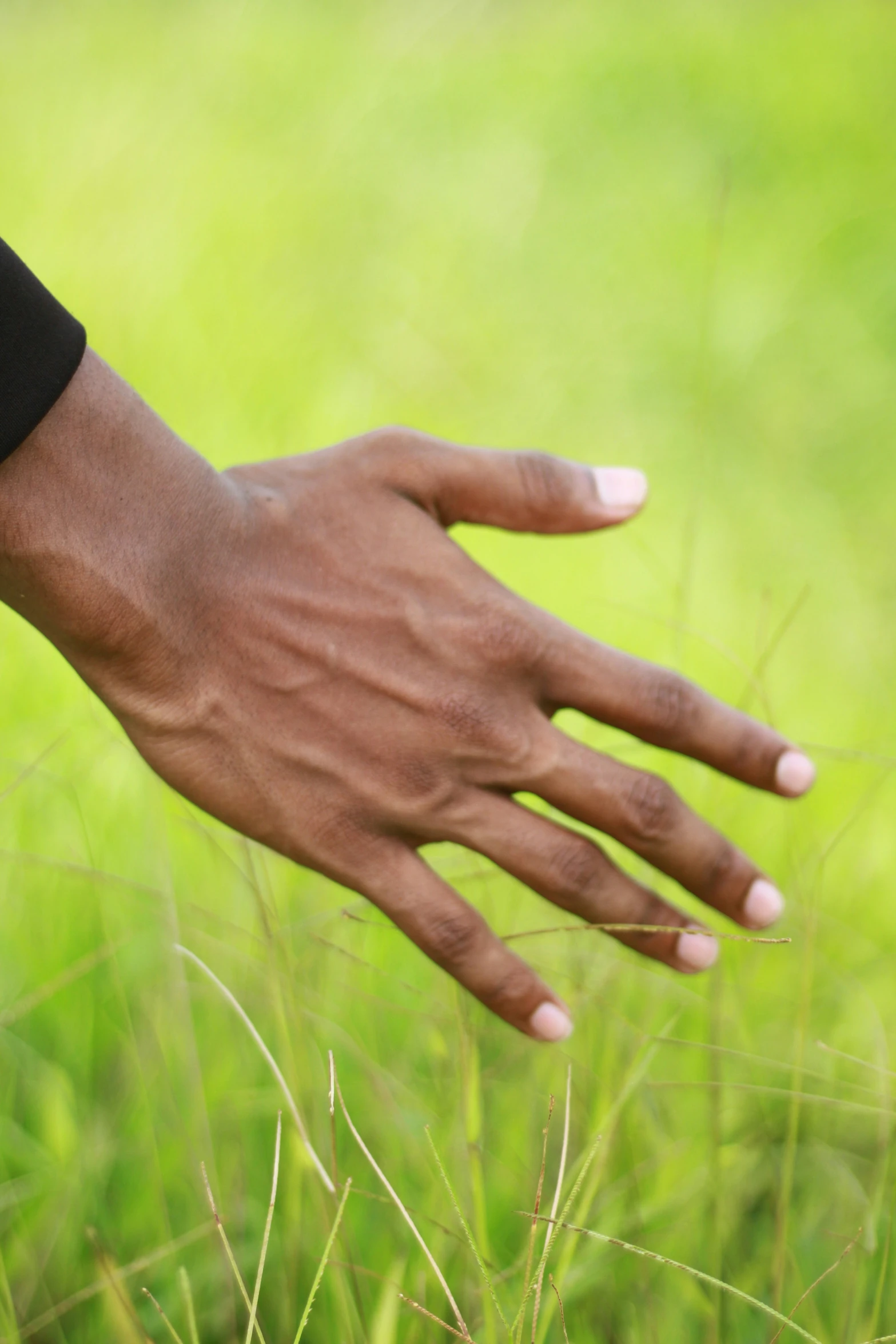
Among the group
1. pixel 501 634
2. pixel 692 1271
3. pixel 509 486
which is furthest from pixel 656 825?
pixel 692 1271

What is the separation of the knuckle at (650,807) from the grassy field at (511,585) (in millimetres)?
152

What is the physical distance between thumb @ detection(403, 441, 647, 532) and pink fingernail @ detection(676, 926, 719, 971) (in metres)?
0.39

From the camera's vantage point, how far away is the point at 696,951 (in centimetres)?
104

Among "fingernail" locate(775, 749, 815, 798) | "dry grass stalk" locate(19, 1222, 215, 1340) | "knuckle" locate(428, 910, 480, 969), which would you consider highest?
"fingernail" locate(775, 749, 815, 798)

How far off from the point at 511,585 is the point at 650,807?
1.53m

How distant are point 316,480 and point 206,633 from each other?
181 mm

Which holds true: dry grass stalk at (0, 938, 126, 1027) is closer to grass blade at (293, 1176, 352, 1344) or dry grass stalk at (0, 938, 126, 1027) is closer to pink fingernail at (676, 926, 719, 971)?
grass blade at (293, 1176, 352, 1344)

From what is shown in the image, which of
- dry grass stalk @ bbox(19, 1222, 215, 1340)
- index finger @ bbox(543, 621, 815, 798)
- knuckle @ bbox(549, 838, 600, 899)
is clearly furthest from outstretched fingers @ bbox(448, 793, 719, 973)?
dry grass stalk @ bbox(19, 1222, 215, 1340)

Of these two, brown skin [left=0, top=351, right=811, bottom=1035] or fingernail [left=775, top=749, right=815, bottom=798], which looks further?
fingernail [left=775, top=749, right=815, bottom=798]

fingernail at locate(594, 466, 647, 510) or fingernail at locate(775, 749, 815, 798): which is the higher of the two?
fingernail at locate(594, 466, 647, 510)

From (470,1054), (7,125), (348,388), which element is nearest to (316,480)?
(470,1054)

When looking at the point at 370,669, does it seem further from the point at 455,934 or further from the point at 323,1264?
the point at 323,1264

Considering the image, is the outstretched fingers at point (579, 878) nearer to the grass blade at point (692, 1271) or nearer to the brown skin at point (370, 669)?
the brown skin at point (370, 669)

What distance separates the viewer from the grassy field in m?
1.06
